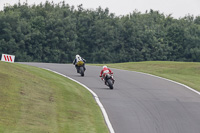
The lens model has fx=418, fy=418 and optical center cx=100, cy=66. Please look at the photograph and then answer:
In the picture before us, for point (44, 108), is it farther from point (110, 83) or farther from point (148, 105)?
point (110, 83)

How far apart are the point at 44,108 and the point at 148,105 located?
4804 mm

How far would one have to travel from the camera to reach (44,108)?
15336mm

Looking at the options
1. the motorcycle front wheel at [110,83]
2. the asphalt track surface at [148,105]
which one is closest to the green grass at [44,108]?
the asphalt track surface at [148,105]

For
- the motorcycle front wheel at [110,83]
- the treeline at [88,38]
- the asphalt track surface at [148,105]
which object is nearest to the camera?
the asphalt track surface at [148,105]

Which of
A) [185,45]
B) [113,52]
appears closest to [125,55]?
[113,52]

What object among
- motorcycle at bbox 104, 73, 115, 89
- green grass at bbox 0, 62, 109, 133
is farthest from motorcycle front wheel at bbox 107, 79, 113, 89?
green grass at bbox 0, 62, 109, 133

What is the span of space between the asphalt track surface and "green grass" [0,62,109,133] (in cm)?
80

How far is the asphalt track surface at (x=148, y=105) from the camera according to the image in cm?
1422

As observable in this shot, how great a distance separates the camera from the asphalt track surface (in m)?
14.2

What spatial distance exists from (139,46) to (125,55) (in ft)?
17.2

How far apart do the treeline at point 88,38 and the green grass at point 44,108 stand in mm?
62820

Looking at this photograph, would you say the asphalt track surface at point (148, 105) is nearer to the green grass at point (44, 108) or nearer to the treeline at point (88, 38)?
the green grass at point (44, 108)

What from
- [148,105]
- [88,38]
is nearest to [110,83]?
[148,105]

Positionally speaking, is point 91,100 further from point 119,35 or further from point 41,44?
point 119,35
